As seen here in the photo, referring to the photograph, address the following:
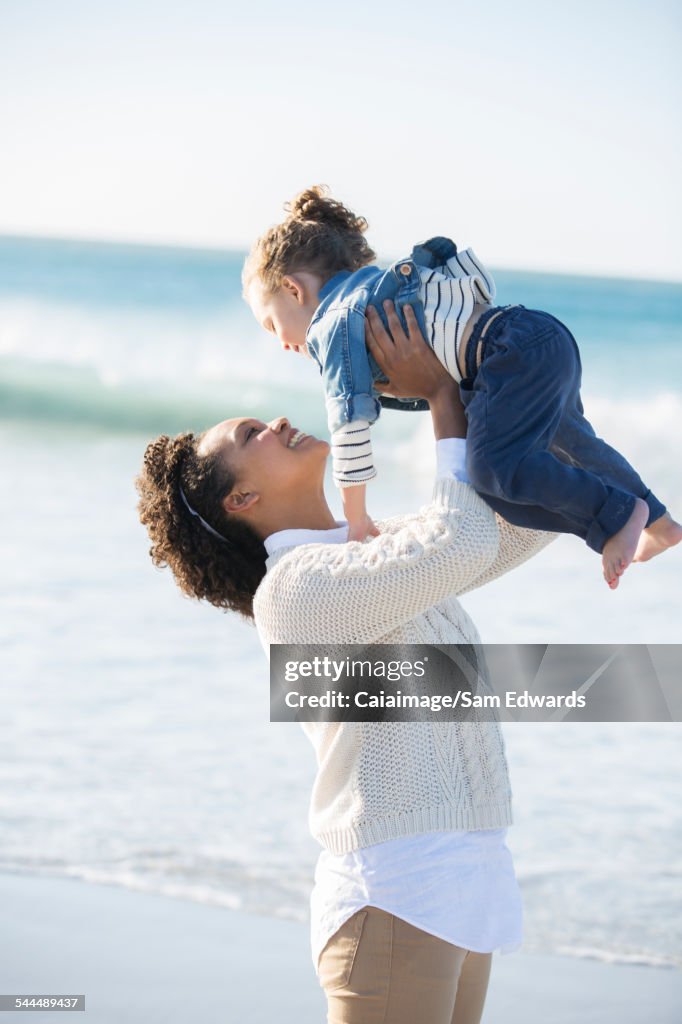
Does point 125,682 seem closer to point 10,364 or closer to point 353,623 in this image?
point 353,623

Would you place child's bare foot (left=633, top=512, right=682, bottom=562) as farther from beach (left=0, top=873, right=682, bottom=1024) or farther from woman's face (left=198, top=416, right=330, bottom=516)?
beach (left=0, top=873, right=682, bottom=1024)

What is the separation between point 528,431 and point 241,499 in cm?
42

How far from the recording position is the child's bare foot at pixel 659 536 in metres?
1.84

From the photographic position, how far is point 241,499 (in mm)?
1775

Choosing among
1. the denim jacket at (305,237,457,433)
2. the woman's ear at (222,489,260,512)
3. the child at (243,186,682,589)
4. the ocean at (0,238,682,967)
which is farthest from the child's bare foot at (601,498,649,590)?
the ocean at (0,238,682,967)

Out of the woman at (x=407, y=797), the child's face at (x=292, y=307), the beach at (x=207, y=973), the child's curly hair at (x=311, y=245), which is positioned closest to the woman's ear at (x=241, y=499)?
the woman at (x=407, y=797)

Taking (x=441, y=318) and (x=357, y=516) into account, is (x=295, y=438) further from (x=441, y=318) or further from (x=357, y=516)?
(x=441, y=318)

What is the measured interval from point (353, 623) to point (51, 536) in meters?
6.38

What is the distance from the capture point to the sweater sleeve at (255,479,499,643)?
4.92ft

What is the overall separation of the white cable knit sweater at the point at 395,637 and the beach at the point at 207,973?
1.36 metres

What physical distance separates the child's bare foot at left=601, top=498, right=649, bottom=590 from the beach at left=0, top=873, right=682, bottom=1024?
4.84 ft

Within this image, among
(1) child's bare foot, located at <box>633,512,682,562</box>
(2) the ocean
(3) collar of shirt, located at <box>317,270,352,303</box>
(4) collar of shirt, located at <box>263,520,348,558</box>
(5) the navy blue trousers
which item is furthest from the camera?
(2) the ocean

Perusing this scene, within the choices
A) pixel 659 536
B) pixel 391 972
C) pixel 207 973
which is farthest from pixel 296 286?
pixel 207 973

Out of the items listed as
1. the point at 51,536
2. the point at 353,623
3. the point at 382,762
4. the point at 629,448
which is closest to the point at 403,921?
the point at 382,762
